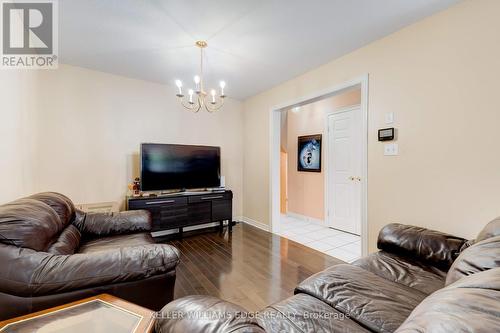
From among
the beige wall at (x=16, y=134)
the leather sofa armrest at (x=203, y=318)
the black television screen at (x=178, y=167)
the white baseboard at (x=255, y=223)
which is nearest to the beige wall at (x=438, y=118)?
the white baseboard at (x=255, y=223)

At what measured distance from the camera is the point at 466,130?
6.02ft

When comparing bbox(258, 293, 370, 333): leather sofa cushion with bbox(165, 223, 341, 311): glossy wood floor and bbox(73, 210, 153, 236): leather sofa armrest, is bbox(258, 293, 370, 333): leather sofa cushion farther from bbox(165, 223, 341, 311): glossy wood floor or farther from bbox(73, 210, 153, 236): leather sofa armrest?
bbox(73, 210, 153, 236): leather sofa armrest

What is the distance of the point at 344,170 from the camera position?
3996 millimetres

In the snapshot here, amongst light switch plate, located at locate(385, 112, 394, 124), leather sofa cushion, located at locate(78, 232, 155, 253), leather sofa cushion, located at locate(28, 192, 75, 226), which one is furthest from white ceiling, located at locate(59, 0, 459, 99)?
leather sofa cushion, located at locate(78, 232, 155, 253)

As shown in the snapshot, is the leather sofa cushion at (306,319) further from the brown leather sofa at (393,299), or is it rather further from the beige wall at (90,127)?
the beige wall at (90,127)

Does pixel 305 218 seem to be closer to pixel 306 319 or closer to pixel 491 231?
pixel 491 231

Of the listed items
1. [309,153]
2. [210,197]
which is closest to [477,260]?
[210,197]

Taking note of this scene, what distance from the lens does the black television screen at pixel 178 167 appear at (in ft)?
11.0

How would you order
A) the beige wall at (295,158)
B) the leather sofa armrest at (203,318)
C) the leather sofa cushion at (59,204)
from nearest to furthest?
the leather sofa armrest at (203,318) < the leather sofa cushion at (59,204) < the beige wall at (295,158)

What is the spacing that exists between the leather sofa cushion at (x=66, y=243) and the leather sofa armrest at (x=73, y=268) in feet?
0.87

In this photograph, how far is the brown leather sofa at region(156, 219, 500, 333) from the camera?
0.57 metres

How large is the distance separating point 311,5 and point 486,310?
2183 mm

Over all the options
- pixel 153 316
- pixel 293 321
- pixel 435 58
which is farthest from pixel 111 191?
pixel 435 58

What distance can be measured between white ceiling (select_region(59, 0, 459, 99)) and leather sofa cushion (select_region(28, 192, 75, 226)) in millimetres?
1601
